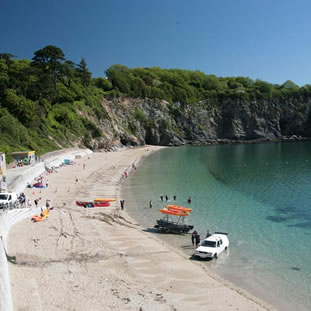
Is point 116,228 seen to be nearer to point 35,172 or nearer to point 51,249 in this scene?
point 51,249

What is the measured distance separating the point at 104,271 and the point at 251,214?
1805 centimetres

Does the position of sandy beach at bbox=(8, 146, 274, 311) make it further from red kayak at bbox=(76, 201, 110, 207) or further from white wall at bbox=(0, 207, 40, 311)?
red kayak at bbox=(76, 201, 110, 207)

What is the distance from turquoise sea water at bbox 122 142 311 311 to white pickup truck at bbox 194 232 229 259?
Result: 53 cm

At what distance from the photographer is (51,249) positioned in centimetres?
1822

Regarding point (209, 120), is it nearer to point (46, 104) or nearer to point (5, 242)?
point (46, 104)

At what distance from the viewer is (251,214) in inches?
1160

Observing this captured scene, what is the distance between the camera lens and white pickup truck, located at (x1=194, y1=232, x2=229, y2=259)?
19.1 metres

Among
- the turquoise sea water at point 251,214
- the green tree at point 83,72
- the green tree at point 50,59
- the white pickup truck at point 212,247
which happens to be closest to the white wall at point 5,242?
the turquoise sea water at point 251,214

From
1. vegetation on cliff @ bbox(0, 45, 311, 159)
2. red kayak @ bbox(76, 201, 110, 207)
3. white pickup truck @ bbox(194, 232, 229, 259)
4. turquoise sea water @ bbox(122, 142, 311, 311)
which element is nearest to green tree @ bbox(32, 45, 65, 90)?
vegetation on cliff @ bbox(0, 45, 311, 159)

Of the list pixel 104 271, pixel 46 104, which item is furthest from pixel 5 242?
pixel 46 104

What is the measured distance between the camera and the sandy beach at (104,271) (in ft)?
41.8

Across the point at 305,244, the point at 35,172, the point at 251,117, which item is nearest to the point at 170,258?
the point at 305,244

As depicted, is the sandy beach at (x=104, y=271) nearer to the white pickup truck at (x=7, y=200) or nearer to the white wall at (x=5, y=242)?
the white wall at (x=5, y=242)

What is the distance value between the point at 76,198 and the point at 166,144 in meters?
86.5
